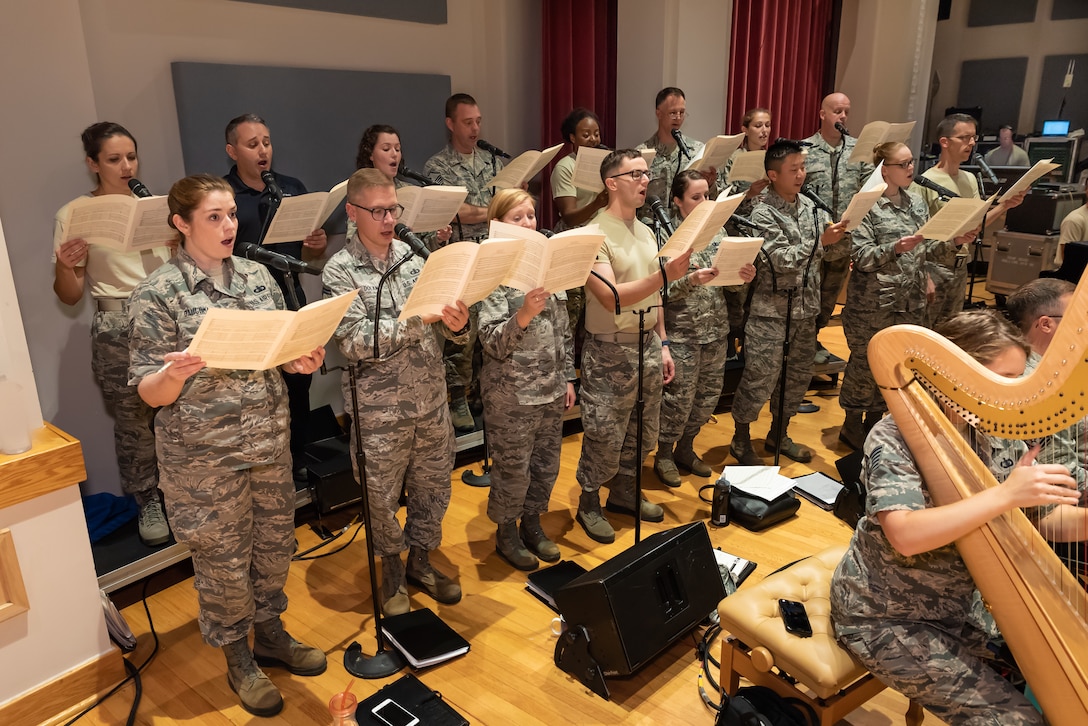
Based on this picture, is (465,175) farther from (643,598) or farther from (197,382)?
(643,598)

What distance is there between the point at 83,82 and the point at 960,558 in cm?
355

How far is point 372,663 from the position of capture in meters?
2.60

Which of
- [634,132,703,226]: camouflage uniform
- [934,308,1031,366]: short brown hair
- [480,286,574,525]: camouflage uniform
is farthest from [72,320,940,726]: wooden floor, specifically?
[634,132,703,226]: camouflage uniform

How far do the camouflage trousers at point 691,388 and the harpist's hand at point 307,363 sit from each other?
6.22 ft

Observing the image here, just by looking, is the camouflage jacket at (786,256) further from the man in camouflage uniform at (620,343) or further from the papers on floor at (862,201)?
the man in camouflage uniform at (620,343)

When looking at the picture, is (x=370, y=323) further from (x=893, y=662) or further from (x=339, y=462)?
(x=893, y=662)

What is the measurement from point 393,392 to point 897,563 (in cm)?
154

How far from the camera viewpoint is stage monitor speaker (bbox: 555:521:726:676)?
7.92 feet

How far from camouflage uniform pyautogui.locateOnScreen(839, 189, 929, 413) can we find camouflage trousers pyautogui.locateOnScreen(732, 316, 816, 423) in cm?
31

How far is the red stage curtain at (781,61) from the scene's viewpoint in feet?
19.1

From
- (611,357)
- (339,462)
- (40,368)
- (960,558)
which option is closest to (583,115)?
(611,357)

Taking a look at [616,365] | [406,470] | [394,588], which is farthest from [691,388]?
[394,588]

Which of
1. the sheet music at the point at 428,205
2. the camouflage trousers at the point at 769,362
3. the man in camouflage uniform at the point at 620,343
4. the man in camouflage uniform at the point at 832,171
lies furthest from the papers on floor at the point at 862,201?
the sheet music at the point at 428,205

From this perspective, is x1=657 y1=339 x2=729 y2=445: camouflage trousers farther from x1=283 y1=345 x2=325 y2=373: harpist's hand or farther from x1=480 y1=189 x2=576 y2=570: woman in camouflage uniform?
x1=283 y1=345 x2=325 y2=373: harpist's hand
